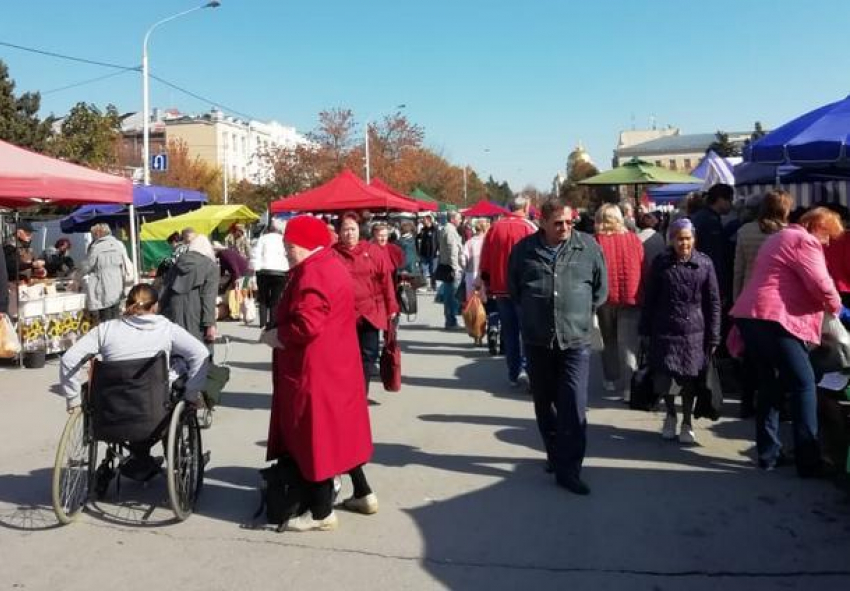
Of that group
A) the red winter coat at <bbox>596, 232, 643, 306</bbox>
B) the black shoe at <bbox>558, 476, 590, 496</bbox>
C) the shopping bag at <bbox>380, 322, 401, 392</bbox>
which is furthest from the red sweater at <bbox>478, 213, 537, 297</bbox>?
the black shoe at <bbox>558, 476, 590, 496</bbox>

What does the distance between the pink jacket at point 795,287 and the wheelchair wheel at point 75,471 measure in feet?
13.7

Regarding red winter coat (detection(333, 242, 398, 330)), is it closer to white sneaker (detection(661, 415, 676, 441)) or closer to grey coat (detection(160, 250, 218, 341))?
grey coat (detection(160, 250, 218, 341))

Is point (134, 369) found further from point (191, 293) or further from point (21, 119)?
point (21, 119)

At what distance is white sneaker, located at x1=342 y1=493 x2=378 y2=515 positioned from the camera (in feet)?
15.9

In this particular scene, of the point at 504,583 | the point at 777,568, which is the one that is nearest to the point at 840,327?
the point at 777,568

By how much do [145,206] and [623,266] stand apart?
1212 cm

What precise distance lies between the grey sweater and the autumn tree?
55.9m

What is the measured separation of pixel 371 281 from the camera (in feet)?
24.7

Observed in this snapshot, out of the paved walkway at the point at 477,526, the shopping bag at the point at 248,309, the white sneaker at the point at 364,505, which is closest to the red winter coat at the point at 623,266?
the paved walkway at the point at 477,526

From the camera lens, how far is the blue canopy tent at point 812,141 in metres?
6.46

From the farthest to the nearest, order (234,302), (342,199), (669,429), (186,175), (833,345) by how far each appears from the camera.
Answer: (186,175) → (234,302) → (342,199) → (669,429) → (833,345)

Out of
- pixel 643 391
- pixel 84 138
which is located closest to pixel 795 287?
pixel 643 391

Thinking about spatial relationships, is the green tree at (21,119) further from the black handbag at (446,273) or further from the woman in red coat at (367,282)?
the woman in red coat at (367,282)

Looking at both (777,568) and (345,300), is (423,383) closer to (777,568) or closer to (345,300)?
(345,300)
